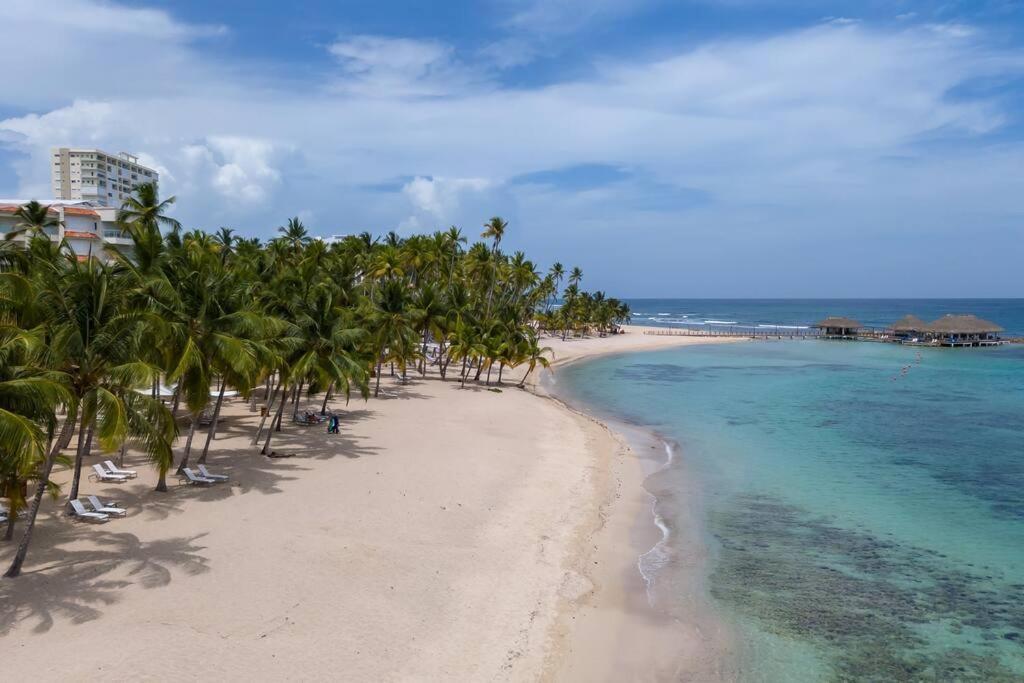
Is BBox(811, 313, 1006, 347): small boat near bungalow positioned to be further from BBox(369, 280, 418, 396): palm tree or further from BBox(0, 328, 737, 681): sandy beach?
BBox(0, 328, 737, 681): sandy beach

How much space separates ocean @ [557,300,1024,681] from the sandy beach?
6.50 feet

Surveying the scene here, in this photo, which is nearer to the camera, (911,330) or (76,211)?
(76,211)

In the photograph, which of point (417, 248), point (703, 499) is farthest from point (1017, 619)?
point (417, 248)

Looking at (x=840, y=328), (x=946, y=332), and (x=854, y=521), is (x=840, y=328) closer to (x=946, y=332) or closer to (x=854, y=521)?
(x=946, y=332)

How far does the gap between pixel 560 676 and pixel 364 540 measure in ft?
20.0

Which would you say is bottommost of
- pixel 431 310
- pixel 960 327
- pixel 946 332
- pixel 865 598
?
pixel 865 598

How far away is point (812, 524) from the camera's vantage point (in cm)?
2034

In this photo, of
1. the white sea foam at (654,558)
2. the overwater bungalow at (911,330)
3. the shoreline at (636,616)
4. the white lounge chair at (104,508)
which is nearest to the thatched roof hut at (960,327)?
the overwater bungalow at (911,330)

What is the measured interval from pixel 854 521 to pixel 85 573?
20.6m

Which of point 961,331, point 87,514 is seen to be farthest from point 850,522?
point 961,331

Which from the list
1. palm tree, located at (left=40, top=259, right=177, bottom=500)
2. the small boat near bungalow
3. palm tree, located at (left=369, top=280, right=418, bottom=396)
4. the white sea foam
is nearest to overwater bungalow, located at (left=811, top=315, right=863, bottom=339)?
the small boat near bungalow

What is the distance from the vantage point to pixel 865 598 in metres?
15.3

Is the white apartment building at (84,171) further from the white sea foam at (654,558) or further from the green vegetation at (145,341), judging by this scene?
the white sea foam at (654,558)

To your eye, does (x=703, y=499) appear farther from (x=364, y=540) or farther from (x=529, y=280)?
(x=529, y=280)
